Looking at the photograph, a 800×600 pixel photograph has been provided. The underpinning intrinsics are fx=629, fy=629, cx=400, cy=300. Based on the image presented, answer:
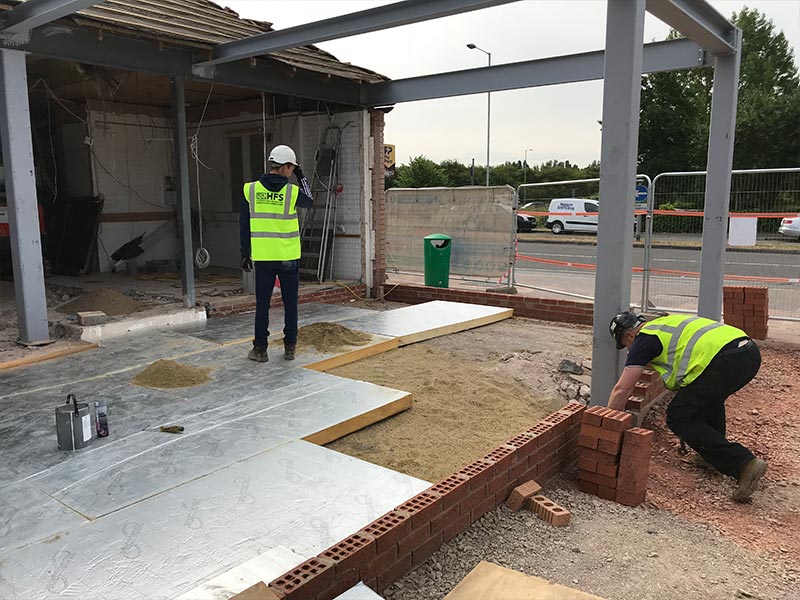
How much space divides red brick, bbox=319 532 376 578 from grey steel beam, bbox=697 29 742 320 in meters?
5.25

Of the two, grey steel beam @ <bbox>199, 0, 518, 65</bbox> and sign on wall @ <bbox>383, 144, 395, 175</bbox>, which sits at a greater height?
grey steel beam @ <bbox>199, 0, 518, 65</bbox>

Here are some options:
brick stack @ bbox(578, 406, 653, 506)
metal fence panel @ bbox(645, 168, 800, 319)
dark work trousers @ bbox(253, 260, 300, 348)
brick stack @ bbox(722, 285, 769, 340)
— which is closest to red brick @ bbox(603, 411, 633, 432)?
brick stack @ bbox(578, 406, 653, 506)

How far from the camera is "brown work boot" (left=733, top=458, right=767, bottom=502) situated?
4.34 meters

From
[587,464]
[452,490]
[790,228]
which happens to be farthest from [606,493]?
[790,228]

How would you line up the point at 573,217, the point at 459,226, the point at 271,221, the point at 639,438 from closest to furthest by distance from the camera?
1. the point at 639,438
2. the point at 271,221
3. the point at 459,226
4. the point at 573,217

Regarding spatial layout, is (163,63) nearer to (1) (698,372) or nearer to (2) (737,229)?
(1) (698,372)

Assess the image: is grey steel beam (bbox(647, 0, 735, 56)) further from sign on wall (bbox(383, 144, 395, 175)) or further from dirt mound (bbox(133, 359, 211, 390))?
sign on wall (bbox(383, 144, 395, 175))

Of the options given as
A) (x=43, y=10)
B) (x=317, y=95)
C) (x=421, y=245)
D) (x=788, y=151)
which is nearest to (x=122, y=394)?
(x=43, y=10)

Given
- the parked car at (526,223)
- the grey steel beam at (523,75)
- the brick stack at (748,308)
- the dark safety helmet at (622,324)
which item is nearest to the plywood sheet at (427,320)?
the brick stack at (748,308)

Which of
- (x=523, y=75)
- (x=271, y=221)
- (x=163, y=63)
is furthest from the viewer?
(x=523, y=75)

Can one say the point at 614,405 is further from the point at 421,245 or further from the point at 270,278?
the point at 421,245

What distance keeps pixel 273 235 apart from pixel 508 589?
449cm

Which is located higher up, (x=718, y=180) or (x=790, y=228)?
(x=718, y=180)

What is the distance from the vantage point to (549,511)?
381cm
